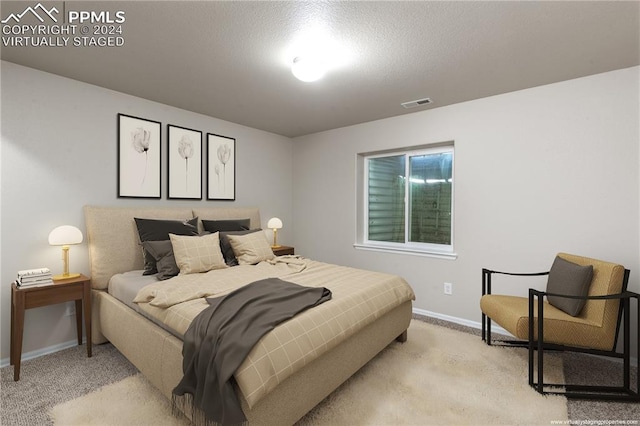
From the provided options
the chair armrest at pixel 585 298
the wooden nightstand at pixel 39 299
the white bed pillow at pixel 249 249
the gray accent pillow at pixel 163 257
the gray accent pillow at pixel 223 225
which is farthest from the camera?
the gray accent pillow at pixel 223 225

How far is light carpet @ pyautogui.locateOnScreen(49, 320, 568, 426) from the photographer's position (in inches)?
72.4

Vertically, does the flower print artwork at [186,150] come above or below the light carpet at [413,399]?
above

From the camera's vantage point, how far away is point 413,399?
6.64ft

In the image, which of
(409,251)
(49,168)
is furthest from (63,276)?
(409,251)

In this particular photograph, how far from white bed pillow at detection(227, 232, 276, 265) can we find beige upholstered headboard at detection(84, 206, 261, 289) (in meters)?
0.81

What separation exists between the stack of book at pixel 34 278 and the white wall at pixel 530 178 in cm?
330

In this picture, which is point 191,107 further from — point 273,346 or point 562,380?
point 562,380

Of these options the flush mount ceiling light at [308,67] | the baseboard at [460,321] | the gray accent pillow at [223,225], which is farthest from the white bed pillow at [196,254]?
the baseboard at [460,321]

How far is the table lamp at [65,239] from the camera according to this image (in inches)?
96.5

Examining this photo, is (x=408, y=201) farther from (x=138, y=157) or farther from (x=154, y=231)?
(x=138, y=157)

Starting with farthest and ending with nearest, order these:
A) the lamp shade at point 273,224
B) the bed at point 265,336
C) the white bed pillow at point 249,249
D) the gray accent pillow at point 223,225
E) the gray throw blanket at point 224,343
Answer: the lamp shade at point 273,224, the gray accent pillow at point 223,225, the white bed pillow at point 249,249, the bed at point 265,336, the gray throw blanket at point 224,343

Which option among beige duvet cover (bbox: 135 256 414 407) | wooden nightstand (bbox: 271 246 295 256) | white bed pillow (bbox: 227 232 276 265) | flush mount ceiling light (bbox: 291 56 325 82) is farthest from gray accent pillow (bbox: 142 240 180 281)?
flush mount ceiling light (bbox: 291 56 325 82)

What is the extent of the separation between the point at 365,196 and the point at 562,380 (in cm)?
280

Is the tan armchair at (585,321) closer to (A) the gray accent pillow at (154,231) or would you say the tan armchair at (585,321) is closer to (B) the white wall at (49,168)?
(A) the gray accent pillow at (154,231)
